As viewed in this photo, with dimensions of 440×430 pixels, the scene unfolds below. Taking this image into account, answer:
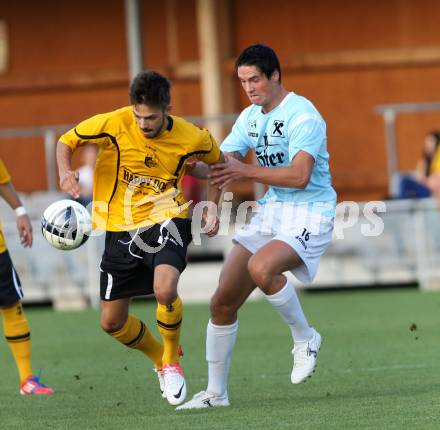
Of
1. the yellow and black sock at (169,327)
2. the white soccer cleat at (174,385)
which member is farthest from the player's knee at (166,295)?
the white soccer cleat at (174,385)

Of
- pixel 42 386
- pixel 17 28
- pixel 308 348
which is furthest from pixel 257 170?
pixel 17 28

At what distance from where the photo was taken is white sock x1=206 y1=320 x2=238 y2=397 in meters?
8.12

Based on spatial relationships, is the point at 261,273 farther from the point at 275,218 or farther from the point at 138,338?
the point at 138,338

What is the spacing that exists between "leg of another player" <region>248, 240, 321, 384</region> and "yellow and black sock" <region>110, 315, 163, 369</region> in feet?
3.46

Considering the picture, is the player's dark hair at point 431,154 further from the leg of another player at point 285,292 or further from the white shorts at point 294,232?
the leg of another player at point 285,292

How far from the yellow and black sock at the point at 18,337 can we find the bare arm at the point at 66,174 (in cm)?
155

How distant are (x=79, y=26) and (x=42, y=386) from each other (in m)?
12.4

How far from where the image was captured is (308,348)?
8125 millimetres

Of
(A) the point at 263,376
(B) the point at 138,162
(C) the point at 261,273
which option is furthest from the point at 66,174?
(A) the point at 263,376

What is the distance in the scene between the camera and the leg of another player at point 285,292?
7.91 metres

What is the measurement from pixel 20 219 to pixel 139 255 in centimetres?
118

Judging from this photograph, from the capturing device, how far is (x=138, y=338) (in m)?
8.73

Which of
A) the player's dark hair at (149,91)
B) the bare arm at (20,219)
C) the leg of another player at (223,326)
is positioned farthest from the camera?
the bare arm at (20,219)

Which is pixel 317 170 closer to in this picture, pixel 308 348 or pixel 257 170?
pixel 257 170
